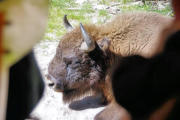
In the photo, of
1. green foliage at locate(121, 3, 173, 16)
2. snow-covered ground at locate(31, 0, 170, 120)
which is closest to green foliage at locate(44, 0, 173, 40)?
green foliage at locate(121, 3, 173, 16)

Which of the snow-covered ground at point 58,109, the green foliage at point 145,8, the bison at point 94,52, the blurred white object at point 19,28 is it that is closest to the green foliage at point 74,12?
the green foliage at point 145,8

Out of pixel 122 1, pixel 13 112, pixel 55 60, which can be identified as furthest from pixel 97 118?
pixel 122 1

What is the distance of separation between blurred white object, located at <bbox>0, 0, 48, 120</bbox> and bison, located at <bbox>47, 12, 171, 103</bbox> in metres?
2.54

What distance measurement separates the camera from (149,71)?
965mm

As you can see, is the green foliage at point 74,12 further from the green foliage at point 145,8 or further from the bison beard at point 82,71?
the bison beard at point 82,71

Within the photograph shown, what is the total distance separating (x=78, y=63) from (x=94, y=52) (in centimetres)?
22

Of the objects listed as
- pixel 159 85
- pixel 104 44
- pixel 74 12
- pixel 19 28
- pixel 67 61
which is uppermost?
pixel 19 28

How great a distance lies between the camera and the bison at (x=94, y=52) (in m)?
3.25

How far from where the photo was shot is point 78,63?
10.7 ft

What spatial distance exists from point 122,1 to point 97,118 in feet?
10.4

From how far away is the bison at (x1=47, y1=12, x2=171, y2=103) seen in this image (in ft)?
10.7

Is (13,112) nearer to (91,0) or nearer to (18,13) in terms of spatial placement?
(18,13)

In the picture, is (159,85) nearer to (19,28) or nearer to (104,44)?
(19,28)

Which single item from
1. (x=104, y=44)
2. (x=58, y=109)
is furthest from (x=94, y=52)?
(x=58, y=109)
